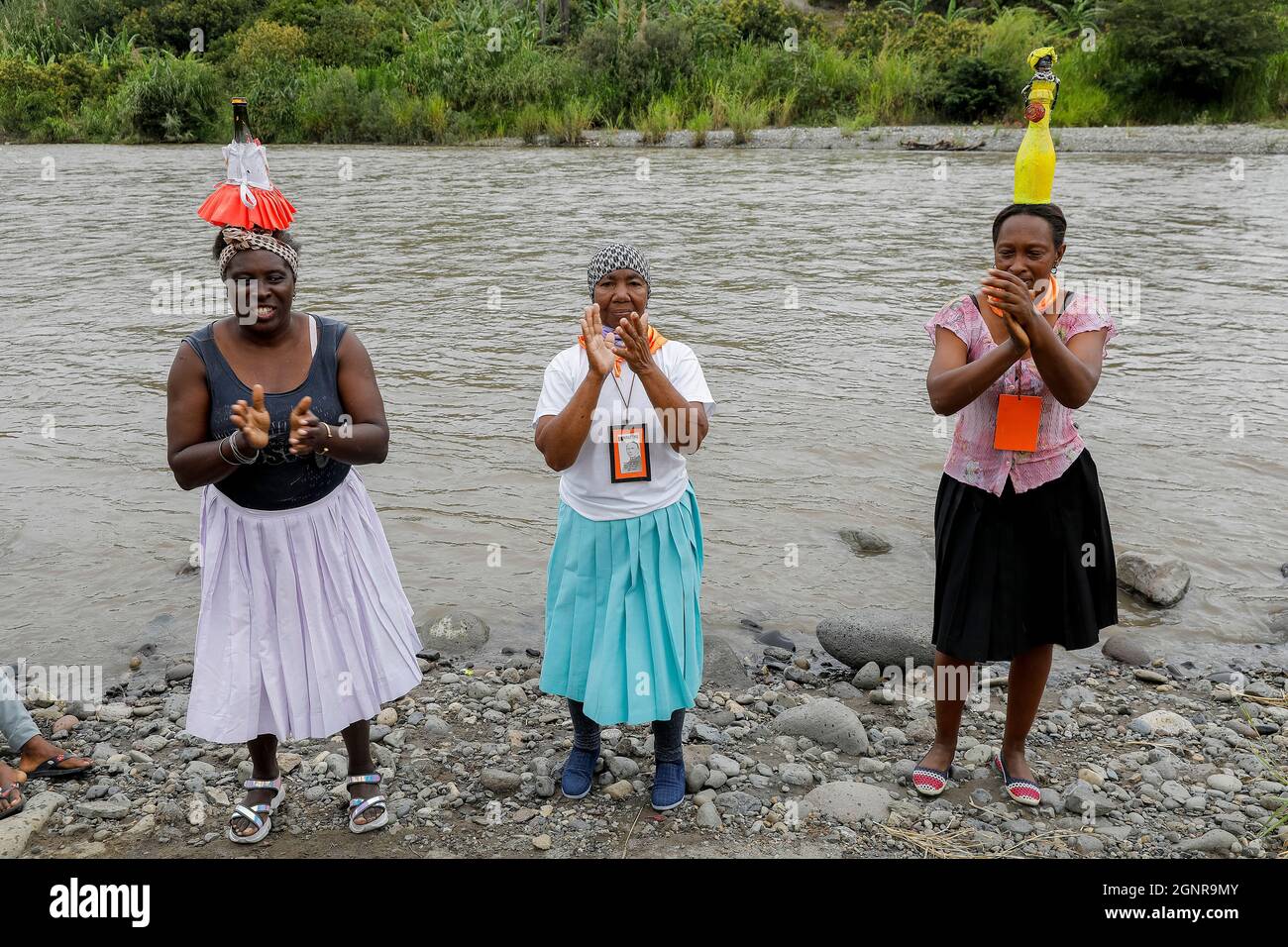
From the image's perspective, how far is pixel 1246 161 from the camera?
24.1 meters

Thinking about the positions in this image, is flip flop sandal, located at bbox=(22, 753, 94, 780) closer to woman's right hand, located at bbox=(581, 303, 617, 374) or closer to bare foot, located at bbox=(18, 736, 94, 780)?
bare foot, located at bbox=(18, 736, 94, 780)

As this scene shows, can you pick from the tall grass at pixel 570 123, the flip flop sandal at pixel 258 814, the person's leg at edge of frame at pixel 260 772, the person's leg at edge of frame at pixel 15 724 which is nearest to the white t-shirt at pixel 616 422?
the person's leg at edge of frame at pixel 260 772

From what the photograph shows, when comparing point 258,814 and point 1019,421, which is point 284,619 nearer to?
point 258,814

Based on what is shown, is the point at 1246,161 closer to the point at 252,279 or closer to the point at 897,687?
the point at 897,687

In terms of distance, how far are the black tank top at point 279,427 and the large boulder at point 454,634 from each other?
2.13 metres

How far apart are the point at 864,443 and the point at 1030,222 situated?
510cm

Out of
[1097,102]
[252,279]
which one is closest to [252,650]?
[252,279]

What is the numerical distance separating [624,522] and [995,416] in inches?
50.9

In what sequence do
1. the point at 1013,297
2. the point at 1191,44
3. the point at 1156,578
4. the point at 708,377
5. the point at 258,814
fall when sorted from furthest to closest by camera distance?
the point at 1191,44 < the point at 708,377 < the point at 1156,578 < the point at 258,814 < the point at 1013,297

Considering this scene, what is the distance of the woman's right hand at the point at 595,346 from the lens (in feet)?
11.0

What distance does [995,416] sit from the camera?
3.61 m

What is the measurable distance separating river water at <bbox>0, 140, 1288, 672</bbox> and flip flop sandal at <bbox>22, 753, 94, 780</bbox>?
149 centimetres

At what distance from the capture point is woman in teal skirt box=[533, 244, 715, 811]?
11.6 feet

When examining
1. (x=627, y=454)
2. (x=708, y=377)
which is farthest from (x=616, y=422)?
(x=708, y=377)
